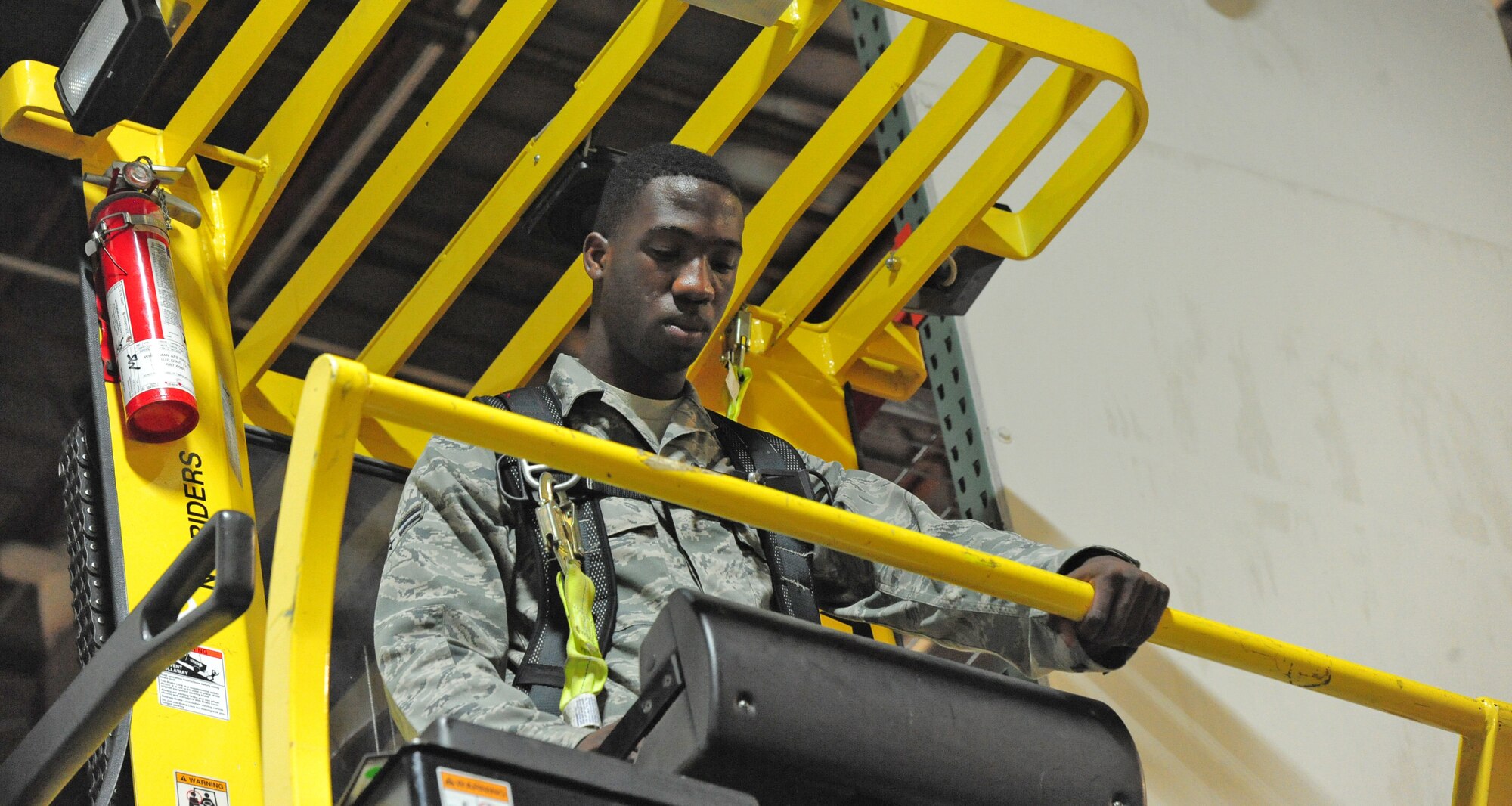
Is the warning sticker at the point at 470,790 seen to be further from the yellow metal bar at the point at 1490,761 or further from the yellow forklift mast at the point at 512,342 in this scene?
the yellow metal bar at the point at 1490,761

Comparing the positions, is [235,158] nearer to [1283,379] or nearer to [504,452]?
[504,452]

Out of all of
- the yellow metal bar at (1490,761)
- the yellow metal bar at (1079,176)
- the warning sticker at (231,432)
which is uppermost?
the yellow metal bar at (1079,176)

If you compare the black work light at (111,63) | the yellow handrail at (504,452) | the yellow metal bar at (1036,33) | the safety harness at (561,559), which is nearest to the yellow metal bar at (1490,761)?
the yellow handrail at (504,452)

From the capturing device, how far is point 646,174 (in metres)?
2.54

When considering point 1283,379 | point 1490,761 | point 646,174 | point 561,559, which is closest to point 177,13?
point 646,174

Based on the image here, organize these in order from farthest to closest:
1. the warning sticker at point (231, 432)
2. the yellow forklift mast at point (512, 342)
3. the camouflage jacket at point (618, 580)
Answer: the warning sticker at point (231, 432) < the camouflage jacket at point (618, 580) < the yellow forklift mast at point (512, 342)

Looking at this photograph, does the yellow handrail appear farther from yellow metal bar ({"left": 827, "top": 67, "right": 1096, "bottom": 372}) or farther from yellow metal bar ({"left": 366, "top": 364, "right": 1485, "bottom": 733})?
yellow metal bar ({"left": 827, "top": 67, "right": 1096, "bottom": 372})

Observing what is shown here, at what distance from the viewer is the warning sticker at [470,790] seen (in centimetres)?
124

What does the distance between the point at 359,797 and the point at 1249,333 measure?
9.94ft

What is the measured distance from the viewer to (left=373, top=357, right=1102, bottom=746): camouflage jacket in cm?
185

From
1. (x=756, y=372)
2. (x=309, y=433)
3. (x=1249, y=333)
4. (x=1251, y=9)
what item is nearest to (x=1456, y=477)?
(x=1249, y=333)

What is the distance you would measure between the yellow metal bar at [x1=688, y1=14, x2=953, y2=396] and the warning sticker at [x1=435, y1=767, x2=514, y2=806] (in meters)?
1.72

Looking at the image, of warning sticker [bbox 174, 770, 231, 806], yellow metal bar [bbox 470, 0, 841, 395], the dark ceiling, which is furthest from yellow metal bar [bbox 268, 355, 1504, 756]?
the dark ceiling

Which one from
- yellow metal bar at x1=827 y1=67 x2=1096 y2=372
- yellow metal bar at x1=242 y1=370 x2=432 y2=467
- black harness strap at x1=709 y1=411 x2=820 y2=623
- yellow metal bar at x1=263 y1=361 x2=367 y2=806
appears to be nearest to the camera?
yellow metal bar at x1=263 y1=361 x2=367 y2=806
